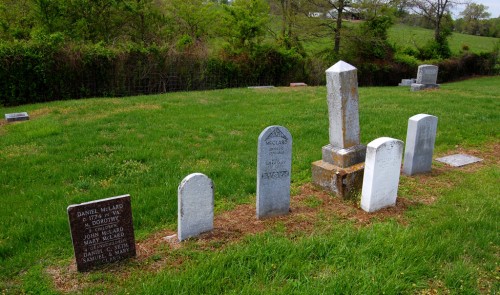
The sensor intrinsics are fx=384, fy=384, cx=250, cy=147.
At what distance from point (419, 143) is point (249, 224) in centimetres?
343

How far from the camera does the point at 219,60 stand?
64.0ft

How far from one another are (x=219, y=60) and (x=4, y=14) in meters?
11.2

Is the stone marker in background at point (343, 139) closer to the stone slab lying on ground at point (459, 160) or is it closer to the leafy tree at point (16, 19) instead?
the stone slab lying on ground at point (459, 160)

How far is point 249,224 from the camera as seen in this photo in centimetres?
480

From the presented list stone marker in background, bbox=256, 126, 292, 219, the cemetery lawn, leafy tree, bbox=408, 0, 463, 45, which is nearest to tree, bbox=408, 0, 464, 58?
leafy tree, bbox=408, 0, 463, 45

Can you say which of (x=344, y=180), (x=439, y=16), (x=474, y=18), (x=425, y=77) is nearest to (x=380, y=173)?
(x=344, y=180)

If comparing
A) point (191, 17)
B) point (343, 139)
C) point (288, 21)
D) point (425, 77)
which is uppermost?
point (191, 17)

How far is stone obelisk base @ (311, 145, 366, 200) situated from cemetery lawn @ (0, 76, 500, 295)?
0.20 meters

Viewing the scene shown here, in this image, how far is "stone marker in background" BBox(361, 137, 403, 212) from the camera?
197 inches

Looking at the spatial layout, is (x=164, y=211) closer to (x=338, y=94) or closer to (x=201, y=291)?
(x=201, y=291)

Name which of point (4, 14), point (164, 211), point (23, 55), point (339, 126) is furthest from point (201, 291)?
point (4, 14)

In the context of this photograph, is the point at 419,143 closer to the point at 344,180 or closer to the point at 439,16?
the point at 344,180

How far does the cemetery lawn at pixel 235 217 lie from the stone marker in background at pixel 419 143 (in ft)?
0.83

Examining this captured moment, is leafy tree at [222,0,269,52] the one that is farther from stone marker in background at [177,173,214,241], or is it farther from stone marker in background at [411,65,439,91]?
stone marker in background at [177,173,214,241]
